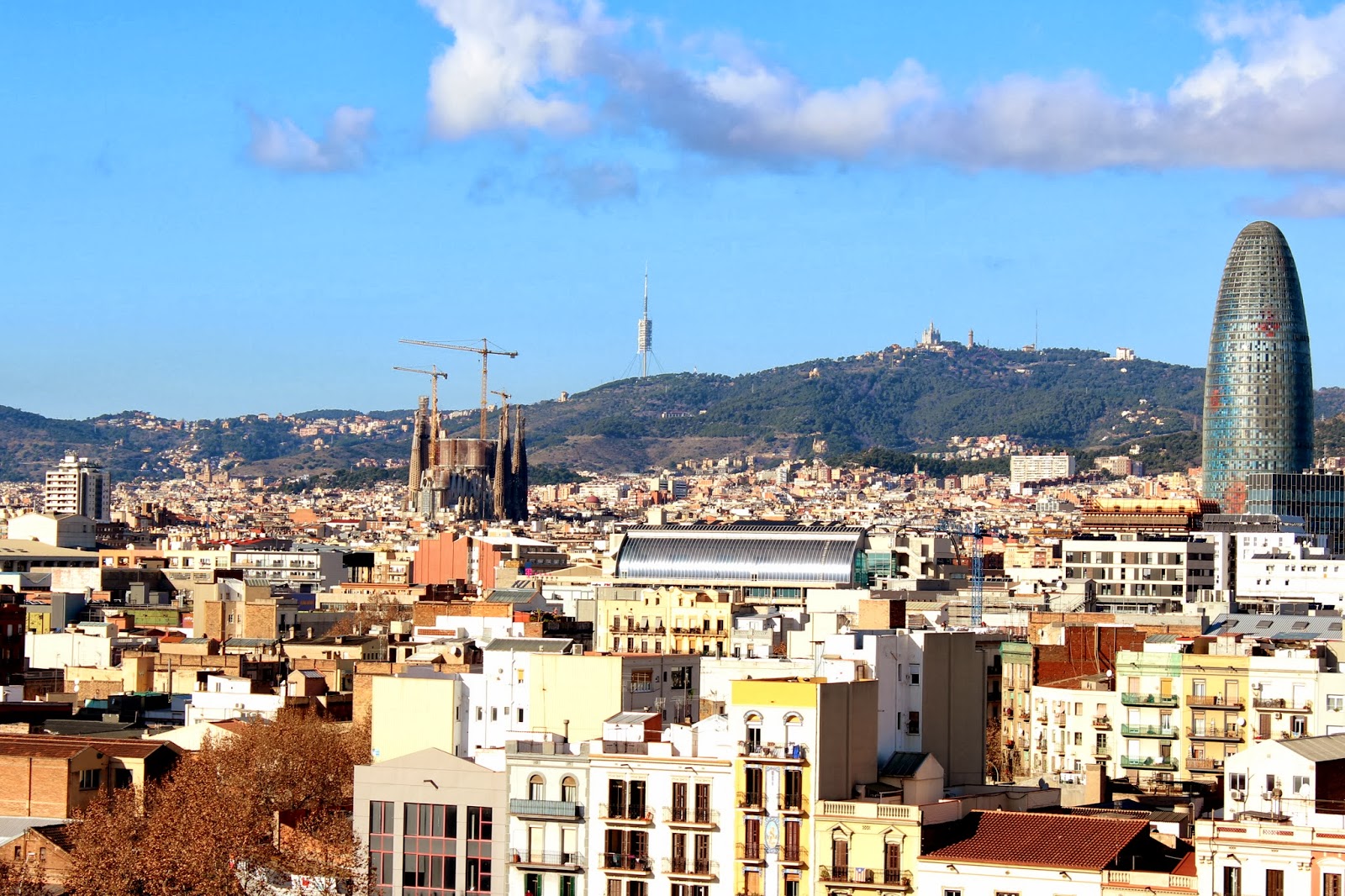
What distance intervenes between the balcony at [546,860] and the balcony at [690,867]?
1370 millimetres

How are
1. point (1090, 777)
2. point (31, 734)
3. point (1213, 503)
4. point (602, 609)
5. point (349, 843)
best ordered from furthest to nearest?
point (1213, 503) < point (602, 609) < point (31, 734) < point (1090, 777) < point (349, 843)

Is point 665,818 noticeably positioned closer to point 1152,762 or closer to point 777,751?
point 777,751

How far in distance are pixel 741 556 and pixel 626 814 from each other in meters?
58.8

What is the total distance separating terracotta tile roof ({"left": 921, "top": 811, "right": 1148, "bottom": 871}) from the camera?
3638cm

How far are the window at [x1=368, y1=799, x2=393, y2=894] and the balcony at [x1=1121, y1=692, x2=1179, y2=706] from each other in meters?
21.8

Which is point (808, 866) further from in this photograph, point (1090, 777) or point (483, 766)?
point (1090, 777)

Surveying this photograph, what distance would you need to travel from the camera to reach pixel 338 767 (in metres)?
49.3

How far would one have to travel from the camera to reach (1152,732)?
57.7 meters

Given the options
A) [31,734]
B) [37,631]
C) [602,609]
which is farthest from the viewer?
[37,631]

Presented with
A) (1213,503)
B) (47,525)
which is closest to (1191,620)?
(1213,503)

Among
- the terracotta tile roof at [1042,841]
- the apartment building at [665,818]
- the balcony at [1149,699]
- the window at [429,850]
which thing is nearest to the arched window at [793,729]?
the apartment building at [665,818]

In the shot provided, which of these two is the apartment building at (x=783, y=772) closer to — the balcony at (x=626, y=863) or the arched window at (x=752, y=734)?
the arched window at (x=752, y=734)

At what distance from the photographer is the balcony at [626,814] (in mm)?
39375

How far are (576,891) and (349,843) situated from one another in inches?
154
